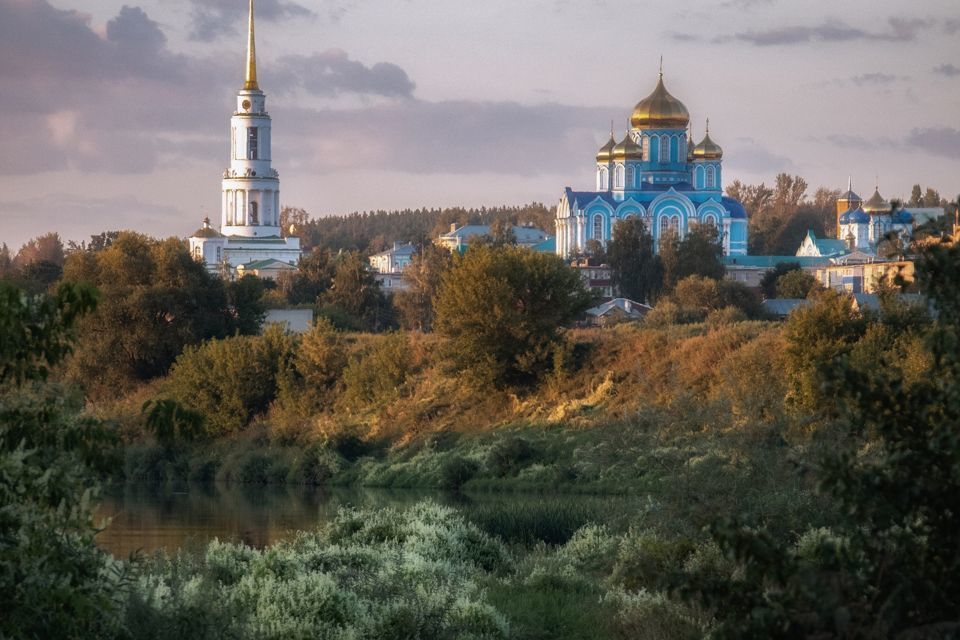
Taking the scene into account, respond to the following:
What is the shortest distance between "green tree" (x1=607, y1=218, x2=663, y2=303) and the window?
Result: 32.0 m

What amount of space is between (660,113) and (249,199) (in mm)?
29349

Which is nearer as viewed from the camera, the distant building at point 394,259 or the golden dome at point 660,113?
the golden dome at point 660,113

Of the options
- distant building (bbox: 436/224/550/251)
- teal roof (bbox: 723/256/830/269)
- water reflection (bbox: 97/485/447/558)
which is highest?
distant building (bbox: 436/224/550/251)

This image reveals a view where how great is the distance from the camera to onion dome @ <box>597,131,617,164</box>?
364 feet

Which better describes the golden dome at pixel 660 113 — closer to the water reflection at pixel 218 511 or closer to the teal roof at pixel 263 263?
the teal roof at pixel 263 263

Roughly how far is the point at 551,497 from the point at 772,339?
9.28m

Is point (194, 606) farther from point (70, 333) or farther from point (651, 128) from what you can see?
point (651, 128)

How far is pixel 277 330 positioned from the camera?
51844 mm

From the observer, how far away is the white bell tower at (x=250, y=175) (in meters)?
111

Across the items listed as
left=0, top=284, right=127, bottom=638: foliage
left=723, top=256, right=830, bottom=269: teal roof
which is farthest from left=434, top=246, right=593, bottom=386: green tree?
left=723, top=256, right=830, bottom=269: teal roof

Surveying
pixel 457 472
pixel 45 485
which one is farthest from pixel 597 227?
pixel 45 485

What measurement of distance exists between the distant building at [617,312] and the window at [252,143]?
40744 mm

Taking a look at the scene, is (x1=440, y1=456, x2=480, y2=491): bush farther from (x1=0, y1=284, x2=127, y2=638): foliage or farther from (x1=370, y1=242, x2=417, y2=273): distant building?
(x1=370, y1=242, x2=417, y2=273): distant building

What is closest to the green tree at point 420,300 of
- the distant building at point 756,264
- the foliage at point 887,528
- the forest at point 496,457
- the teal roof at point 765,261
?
the forest at point 496,457
